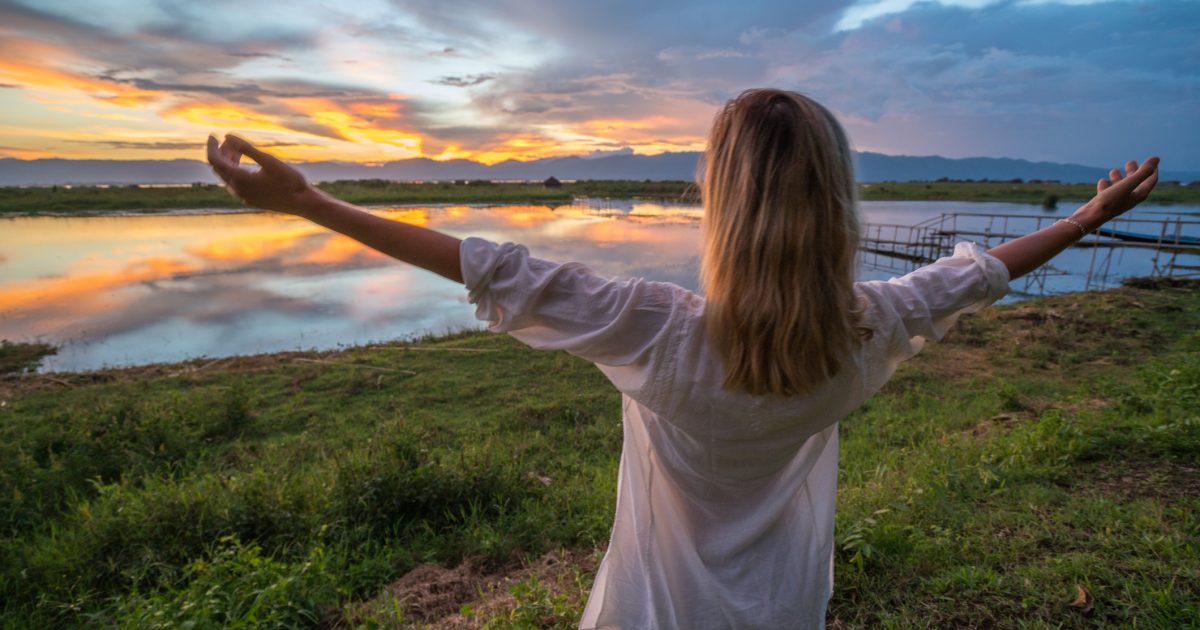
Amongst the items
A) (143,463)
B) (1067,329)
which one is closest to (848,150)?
(143,463)

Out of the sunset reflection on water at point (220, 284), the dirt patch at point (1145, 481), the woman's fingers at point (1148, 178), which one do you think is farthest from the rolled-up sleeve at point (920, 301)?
the sunset reflection on water at point (220, 284)

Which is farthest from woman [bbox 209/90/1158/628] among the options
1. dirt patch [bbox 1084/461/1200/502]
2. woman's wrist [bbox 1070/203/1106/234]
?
dirt patch [bbox 1084/461/1200/502]

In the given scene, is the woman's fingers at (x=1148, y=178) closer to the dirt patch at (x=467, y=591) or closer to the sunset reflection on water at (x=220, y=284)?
the dirt patch at (x=467, y=591)

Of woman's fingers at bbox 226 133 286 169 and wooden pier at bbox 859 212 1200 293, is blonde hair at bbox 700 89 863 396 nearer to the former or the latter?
woman's fingers at bbox 226 133 286 169

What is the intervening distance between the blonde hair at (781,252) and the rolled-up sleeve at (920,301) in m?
0.08

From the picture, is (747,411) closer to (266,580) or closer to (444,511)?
(266,580)

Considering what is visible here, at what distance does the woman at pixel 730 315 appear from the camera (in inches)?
41.2

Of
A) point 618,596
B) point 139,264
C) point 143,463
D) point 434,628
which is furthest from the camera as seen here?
point 139,264

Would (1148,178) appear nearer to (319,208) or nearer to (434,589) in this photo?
(319,208)

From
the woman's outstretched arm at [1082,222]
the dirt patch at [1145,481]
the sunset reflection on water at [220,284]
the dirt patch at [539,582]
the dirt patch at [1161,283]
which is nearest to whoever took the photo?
the woman's outstretched arm at [1082,222]

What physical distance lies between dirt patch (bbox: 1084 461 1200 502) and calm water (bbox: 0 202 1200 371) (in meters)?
5.97

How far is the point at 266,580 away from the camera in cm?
283

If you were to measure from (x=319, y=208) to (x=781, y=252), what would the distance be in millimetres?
827

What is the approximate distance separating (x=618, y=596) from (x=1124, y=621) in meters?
1.89
